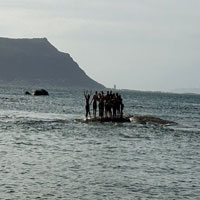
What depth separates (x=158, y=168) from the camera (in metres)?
23.9

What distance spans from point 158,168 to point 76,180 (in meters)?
4.93

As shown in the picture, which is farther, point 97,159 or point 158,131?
point 158,131

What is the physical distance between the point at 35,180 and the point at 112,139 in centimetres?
1630

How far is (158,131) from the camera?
146 feet

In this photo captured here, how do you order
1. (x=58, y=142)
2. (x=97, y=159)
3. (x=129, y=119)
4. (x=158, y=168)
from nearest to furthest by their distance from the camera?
(x=158, y=168) → (x=97, y=159) → (x=58, y=142) → (x=129, y=119)

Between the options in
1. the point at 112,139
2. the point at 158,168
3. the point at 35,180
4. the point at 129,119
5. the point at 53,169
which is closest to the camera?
the point at 35,180

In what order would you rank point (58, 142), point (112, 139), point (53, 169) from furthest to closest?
point (112, 139) → point (58, 142) → point (53, 169)

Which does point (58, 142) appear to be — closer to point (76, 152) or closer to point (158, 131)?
point (76, 152)

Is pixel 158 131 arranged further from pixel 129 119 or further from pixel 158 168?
pixel 158 168

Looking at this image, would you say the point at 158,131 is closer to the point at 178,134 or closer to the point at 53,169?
the point at 178,134

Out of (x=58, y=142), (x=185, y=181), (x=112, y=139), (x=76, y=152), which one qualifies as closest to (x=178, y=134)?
(x=112, y=139)

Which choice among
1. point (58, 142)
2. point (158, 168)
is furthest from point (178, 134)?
point (158, 168)

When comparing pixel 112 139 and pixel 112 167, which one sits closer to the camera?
pixel 112 167

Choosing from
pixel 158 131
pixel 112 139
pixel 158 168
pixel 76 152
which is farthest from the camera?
pixel 158 131
